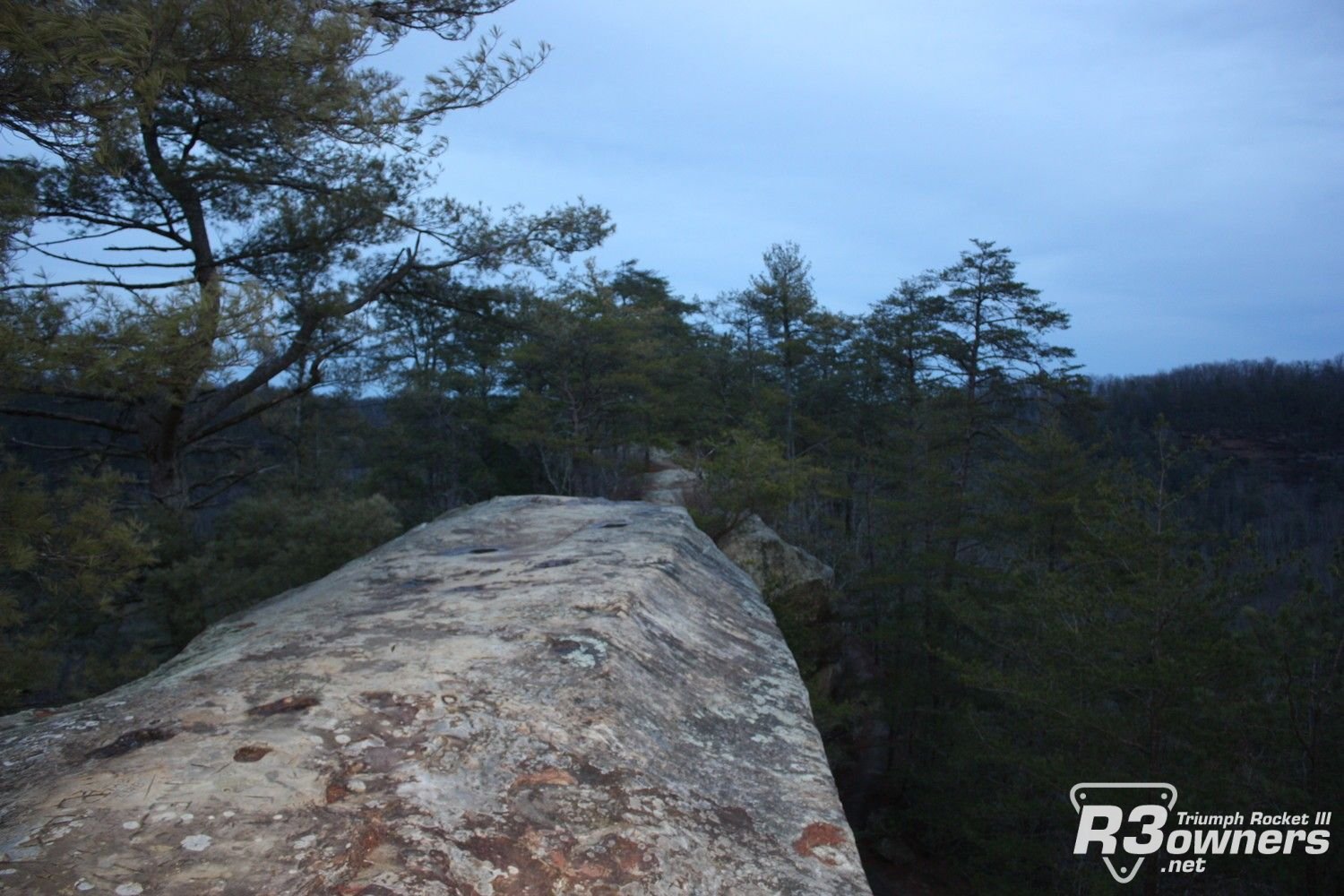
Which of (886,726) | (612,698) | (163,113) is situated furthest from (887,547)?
(612,698)

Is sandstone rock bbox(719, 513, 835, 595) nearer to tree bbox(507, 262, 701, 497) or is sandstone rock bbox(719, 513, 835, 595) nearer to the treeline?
the treeline

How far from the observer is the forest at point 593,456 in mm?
4922

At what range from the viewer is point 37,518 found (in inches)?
212

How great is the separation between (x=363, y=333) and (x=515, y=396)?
12983mm

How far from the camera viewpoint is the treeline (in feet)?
34.2

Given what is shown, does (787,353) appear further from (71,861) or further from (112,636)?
(71,861)

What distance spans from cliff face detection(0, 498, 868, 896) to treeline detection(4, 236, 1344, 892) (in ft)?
13.1

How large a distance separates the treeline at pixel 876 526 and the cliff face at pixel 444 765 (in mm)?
4005

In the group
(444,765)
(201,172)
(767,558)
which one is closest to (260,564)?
(201,172)

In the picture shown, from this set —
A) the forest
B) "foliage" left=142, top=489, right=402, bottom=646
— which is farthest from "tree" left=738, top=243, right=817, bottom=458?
"foliage" left=142, top=489, right=402, bottom=646

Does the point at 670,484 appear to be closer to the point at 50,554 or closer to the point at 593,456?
the point at 593,456

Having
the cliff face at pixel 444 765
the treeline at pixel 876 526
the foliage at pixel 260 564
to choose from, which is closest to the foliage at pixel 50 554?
the treeline at pixel 876 526

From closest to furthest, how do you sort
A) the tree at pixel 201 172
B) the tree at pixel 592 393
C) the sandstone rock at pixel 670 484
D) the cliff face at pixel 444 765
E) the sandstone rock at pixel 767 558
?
1. the cliff face at pixel 444 765
2. the tree at pixel 201 172
3. the sandstone rock at pixel 767 558
4. the sandstone rock at pixel 670 484
5. the tree at pixel 592 393

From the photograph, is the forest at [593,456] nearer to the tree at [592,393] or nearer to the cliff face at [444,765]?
the tree at [592,393]
